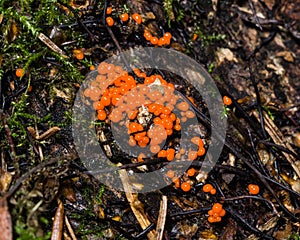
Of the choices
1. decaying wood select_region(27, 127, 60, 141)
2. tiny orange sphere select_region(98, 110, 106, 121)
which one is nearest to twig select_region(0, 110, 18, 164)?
decaying wood select_region(27, 127, 60, 141)

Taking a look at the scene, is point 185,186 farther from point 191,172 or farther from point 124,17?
point 124,17

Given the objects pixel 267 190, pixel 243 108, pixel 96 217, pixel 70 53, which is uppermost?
pixel 70 53

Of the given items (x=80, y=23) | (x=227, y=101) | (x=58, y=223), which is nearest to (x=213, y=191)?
(x=227, y=101)

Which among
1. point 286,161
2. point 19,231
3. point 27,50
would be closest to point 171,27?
point 27,50

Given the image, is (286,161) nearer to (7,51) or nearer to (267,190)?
(267,190)

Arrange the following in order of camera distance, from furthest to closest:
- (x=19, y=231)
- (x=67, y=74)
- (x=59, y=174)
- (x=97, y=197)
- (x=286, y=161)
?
1. (x=286, y=161)
2. (x=67, y=74)
3. (x=97, y=197)
4. (x=59, y=174)
5. (x=19, y=231)

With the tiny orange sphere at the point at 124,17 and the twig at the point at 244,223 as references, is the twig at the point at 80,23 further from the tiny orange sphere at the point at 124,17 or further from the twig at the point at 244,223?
the twig at the point at 244,223

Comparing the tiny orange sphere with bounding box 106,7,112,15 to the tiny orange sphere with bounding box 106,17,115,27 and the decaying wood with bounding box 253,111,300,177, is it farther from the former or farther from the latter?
the decaying wood with bounding box 253,111,300,177

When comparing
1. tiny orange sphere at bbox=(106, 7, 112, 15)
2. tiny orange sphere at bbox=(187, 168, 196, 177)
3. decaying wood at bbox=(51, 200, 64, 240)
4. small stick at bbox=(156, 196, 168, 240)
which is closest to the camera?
decaying wood at bbox=(51, 200, 64, 240)
